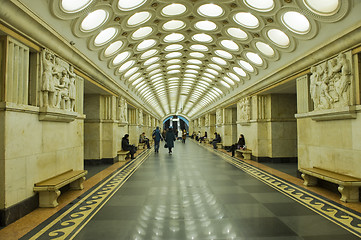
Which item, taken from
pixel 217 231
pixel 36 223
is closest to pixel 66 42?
pixel 36 223

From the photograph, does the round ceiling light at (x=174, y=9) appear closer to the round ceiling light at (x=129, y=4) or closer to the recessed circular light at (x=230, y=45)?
the round ceiling light at (x=129, y=4)

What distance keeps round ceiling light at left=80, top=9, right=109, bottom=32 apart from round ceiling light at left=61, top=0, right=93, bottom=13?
0.78 metres

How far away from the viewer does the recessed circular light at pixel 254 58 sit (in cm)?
979

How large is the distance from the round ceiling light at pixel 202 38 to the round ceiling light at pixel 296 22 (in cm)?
385

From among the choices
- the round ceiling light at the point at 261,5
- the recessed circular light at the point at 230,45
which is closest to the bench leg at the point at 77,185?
the round ceiling light at the point at 261,5

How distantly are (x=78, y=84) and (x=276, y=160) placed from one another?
9082 millimetres

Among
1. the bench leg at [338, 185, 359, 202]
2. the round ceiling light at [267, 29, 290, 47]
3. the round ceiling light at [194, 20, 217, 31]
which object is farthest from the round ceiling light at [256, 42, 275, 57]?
the bench leg at [338, 185, 359, 202]

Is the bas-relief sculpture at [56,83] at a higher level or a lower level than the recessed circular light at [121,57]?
lower

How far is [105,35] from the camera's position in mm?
7488

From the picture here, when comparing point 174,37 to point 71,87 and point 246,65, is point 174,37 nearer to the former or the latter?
point 246,65

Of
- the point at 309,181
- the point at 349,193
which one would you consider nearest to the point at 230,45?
the point at 309,181

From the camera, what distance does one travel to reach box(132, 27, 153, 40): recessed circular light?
8.58 meters

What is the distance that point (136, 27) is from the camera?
7781 mm

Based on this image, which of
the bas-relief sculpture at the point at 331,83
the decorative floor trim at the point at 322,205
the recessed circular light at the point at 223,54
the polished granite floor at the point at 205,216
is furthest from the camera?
the recessed circular light at the point at 223,54
